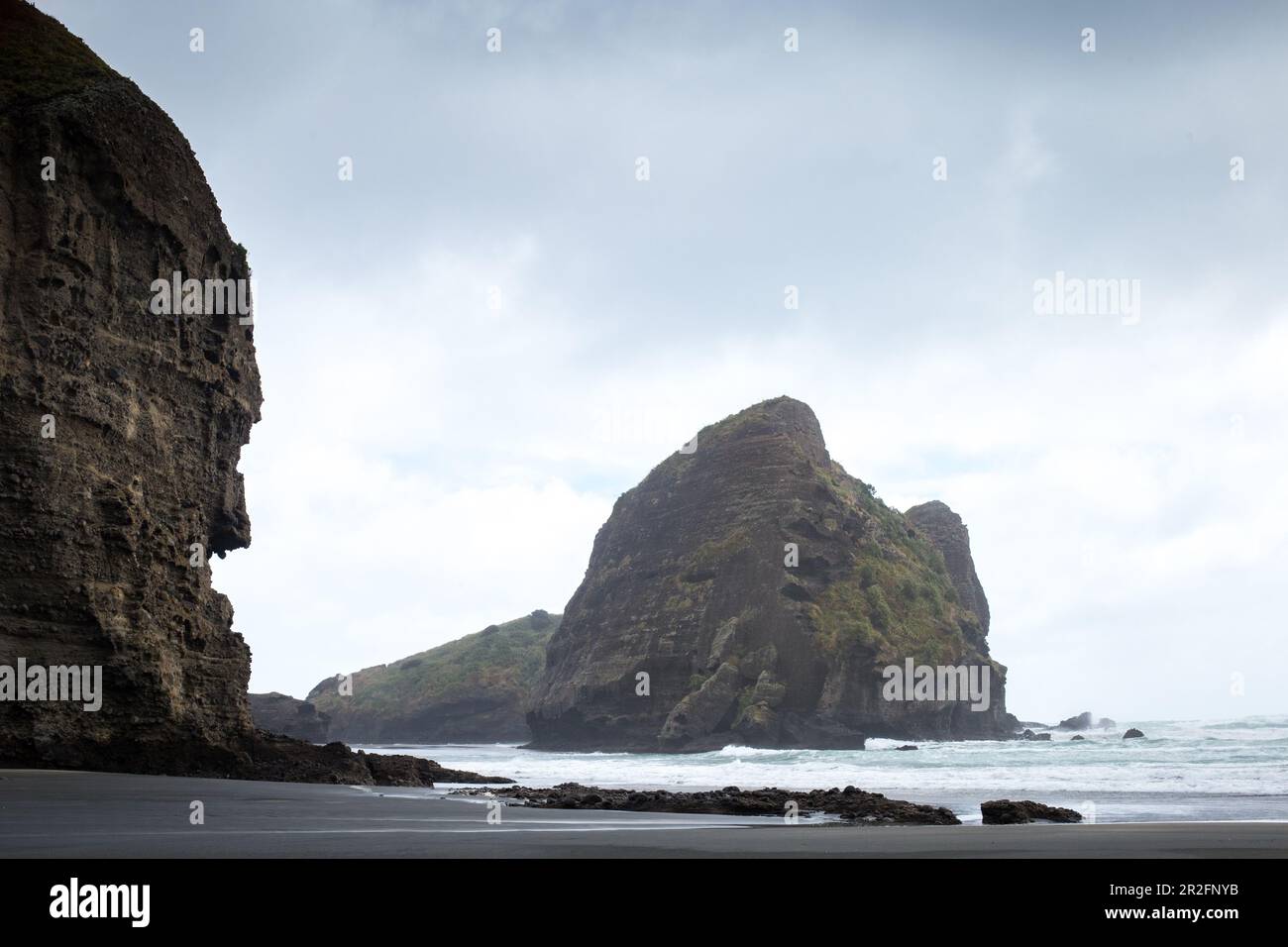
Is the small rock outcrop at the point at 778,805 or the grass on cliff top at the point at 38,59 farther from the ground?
the grass on cliff top at the point at 38,59

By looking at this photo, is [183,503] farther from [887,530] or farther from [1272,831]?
[887,530]

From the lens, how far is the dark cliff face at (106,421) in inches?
896

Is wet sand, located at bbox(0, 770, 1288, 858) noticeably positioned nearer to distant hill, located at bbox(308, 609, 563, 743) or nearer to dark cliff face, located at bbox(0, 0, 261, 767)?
dark cliff face, located at bbox(0, 0, 261, 767)

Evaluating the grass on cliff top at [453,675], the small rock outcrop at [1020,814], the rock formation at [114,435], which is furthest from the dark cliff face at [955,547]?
the small rock outcrop at [1020,814]

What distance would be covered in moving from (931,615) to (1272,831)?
89203 millimetres

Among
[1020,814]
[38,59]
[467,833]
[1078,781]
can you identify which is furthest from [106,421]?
[1078,781]

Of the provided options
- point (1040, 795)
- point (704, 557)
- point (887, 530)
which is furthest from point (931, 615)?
point (1040, 795)

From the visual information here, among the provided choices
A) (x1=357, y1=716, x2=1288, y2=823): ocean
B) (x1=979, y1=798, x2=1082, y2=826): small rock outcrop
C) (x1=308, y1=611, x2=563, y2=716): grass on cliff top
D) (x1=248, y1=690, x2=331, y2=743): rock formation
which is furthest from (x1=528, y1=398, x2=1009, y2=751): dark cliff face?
(x1=979, y1=798, x2=1082, y2=826): small rock outcrop

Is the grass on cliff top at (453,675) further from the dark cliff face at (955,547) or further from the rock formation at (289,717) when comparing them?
the dark cliff face at (955,547)

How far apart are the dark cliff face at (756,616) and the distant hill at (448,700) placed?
38.9m

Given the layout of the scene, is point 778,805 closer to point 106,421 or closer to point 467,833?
point 467,833

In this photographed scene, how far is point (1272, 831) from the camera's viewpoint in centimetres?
1275

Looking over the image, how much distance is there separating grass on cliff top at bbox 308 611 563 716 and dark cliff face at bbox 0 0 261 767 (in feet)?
431

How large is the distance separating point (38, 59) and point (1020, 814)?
30.6 metres
